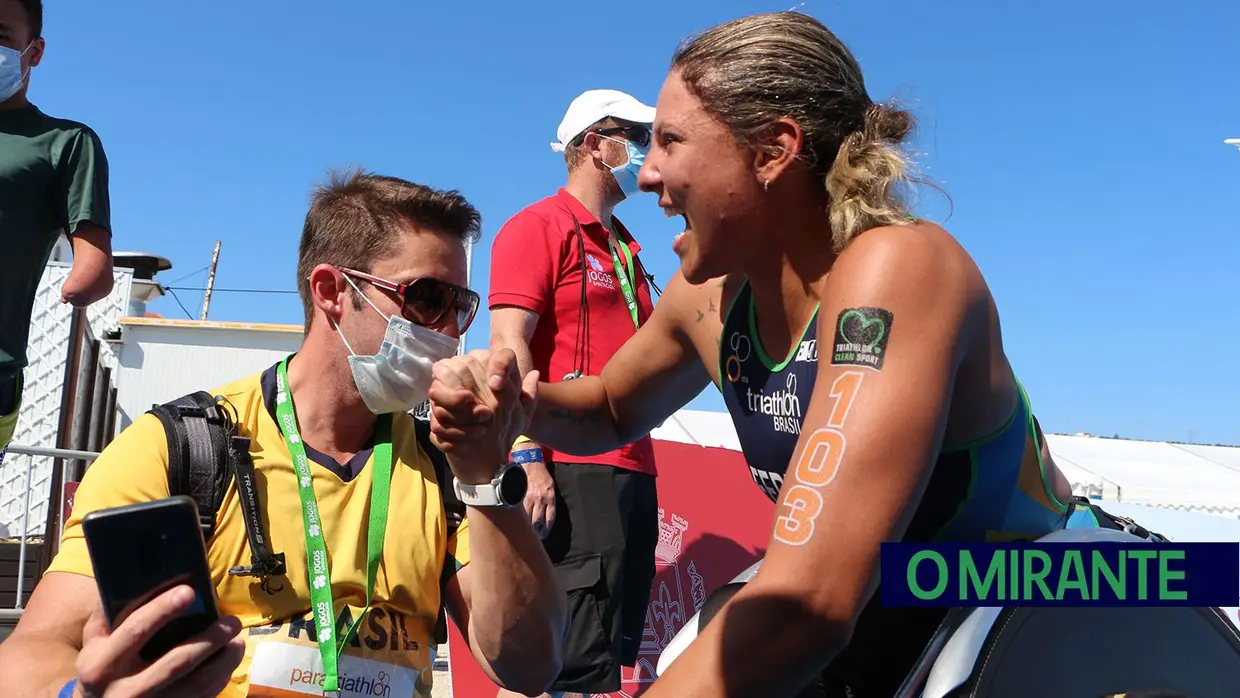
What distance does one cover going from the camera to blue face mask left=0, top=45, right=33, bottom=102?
3.38m

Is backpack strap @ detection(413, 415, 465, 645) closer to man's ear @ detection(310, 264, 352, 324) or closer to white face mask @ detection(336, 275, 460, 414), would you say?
white face mask @ detection(336, 275, 460, 414)

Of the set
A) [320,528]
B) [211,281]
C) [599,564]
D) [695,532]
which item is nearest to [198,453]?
[320,528]

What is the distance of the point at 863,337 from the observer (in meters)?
1.78

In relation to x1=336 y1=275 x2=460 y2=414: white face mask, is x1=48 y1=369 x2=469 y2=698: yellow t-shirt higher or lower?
lower

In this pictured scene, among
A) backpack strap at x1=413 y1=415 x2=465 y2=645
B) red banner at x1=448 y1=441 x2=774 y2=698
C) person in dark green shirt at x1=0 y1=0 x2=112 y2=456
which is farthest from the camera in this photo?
red banner at x1=448 y1=441 x2=774 y2=698

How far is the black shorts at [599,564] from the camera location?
Answer: 11.3 feet

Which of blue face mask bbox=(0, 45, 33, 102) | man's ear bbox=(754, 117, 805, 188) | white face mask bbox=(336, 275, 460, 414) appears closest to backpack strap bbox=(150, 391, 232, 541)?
white face mask bbox=(336, 275, 460, 414)

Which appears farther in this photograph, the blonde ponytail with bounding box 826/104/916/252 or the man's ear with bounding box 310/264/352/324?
the man's ear with bounding box 310/264/352/324

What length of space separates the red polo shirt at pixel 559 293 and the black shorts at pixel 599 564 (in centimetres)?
15

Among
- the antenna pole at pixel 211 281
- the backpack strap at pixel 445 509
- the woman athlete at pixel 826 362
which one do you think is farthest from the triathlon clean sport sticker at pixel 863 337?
the antenna pole at pixel 211 281

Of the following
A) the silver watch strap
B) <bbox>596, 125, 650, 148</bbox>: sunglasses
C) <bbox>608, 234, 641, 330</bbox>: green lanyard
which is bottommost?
the silver watch strap

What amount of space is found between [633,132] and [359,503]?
7.40 ft

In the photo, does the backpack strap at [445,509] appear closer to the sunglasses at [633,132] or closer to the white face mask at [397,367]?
the white face mask at [397,367]

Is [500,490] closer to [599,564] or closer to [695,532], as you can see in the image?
[599,564]
